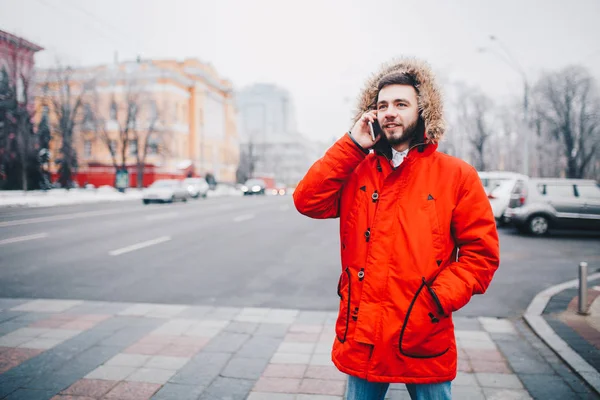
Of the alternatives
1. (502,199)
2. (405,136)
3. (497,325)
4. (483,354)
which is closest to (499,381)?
(483,354)

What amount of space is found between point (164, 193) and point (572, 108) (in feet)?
76.7

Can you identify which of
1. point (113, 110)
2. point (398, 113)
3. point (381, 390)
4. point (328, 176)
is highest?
point (113, 110)

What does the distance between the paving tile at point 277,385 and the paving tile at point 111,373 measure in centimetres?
109

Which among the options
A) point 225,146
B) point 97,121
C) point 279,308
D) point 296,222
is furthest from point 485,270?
point 225,146

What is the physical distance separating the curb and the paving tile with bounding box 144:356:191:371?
3258 millimetres

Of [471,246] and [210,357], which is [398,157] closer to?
[471,246]

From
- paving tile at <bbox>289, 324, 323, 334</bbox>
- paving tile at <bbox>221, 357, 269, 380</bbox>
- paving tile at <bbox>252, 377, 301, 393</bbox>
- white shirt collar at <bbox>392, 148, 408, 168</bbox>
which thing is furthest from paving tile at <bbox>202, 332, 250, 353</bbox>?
white shirt collar at <bbox>392, 148, 408, 168</bbox>

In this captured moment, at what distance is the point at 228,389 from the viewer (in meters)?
3.88

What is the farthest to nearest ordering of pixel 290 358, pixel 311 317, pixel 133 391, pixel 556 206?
pixel 556 206 → pixel 311 317 → pixel 290 358 → pixel 133 391

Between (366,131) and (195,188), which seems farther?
(195,188)

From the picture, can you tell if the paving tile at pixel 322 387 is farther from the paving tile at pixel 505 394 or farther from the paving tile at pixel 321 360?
the paving tile at pixel 505 394

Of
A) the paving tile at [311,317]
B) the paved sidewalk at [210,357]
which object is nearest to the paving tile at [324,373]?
the paved sidewalk at [210,357]

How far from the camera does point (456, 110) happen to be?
53.8 m

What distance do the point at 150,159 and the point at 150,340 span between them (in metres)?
55.9
